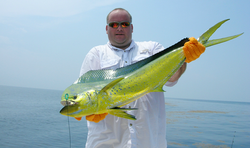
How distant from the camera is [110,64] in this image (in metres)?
2.74

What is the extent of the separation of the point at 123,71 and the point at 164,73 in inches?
17.8

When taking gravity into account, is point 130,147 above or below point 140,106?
below

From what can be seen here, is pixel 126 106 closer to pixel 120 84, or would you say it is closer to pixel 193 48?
pixel 120 84

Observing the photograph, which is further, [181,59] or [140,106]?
[140,106]

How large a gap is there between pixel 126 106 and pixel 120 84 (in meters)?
0.86

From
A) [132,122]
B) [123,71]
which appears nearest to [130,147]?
[132,122]

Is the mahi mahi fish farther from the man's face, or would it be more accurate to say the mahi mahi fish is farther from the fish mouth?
the man's face

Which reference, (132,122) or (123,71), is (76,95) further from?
(132,122)

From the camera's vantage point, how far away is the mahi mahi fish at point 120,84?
5.17 feet

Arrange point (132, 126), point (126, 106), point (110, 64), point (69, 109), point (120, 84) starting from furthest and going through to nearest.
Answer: point (110, 64) → point (126, 106) → point (132, 126) → point (120, 84) → point (69, 109)

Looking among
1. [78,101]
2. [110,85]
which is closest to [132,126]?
[110,85]

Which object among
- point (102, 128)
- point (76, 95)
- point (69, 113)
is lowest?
point (102, 128)

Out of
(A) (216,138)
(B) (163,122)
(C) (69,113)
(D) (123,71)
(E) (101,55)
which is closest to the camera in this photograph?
(C) (69,113)

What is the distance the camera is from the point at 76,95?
158cm
